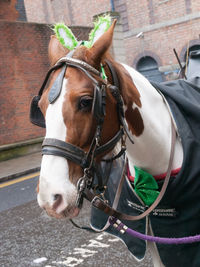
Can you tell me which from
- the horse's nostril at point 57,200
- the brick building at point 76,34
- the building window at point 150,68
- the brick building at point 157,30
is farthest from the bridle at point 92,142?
the building window at point 150,68

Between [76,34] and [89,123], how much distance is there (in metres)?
11.1

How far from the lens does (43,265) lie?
11.8 ft

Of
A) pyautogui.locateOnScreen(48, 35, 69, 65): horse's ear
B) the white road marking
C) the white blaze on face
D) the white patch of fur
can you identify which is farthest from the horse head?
the white road marking

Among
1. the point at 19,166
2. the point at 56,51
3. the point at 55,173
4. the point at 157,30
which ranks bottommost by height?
the point at 19,166

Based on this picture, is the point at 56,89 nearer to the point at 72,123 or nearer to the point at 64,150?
the point at 72,123

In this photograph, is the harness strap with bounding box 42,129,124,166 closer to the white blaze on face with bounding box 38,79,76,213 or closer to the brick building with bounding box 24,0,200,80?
the white blaze on face with bounding box 38,79,76,213

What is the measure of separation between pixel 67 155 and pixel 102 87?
402mm

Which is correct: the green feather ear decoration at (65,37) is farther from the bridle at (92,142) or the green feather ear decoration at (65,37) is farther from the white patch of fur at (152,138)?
the white patch of fur at (152,138)

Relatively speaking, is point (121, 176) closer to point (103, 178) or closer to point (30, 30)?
point (103, 178)

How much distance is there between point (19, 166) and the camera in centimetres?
918

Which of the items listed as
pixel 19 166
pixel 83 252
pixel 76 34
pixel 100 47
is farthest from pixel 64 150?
pixel 76 34

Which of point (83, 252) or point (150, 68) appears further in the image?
point (150, 68)

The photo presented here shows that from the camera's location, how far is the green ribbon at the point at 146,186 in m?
Result: 2.06

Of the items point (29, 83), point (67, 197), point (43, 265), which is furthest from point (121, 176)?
point (29, 83)
